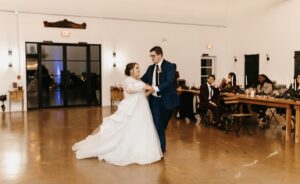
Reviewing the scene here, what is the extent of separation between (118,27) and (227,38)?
16.6ft

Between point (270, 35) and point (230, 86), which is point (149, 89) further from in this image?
point (270, 35)

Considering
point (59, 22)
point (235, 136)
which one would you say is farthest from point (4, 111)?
point (235, 136)

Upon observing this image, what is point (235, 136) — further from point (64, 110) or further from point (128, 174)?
point (64, 110)

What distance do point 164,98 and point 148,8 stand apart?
8.54 m

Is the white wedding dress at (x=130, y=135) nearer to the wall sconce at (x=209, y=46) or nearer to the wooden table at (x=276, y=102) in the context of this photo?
the wooden table at (x=276, y=102)

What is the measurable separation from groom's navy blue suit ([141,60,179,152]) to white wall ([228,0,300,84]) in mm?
7705

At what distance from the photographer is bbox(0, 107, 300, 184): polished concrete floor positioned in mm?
4039

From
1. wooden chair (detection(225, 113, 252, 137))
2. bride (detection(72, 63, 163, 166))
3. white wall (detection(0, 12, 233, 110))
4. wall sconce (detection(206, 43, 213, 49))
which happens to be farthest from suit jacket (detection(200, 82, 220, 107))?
wall sconce (detection(206, 43, 213, 49))

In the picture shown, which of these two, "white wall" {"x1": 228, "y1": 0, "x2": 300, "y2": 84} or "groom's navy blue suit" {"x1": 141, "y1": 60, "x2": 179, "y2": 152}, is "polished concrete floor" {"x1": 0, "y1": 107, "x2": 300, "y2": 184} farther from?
"white wall" {"x1": 228, "y1": 0, "x2": 300, "y2": 84}

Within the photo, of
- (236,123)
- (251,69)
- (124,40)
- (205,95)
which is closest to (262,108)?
(236,123)

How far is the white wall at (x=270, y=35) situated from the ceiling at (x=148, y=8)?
1.04 ft

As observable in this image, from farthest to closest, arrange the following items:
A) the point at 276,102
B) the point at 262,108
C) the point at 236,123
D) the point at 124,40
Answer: the point at 124,40 < the point at 262,108 < the point at 236,123 < the point at 276,102

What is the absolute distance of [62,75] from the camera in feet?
38.3

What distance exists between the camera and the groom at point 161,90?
190 inches
